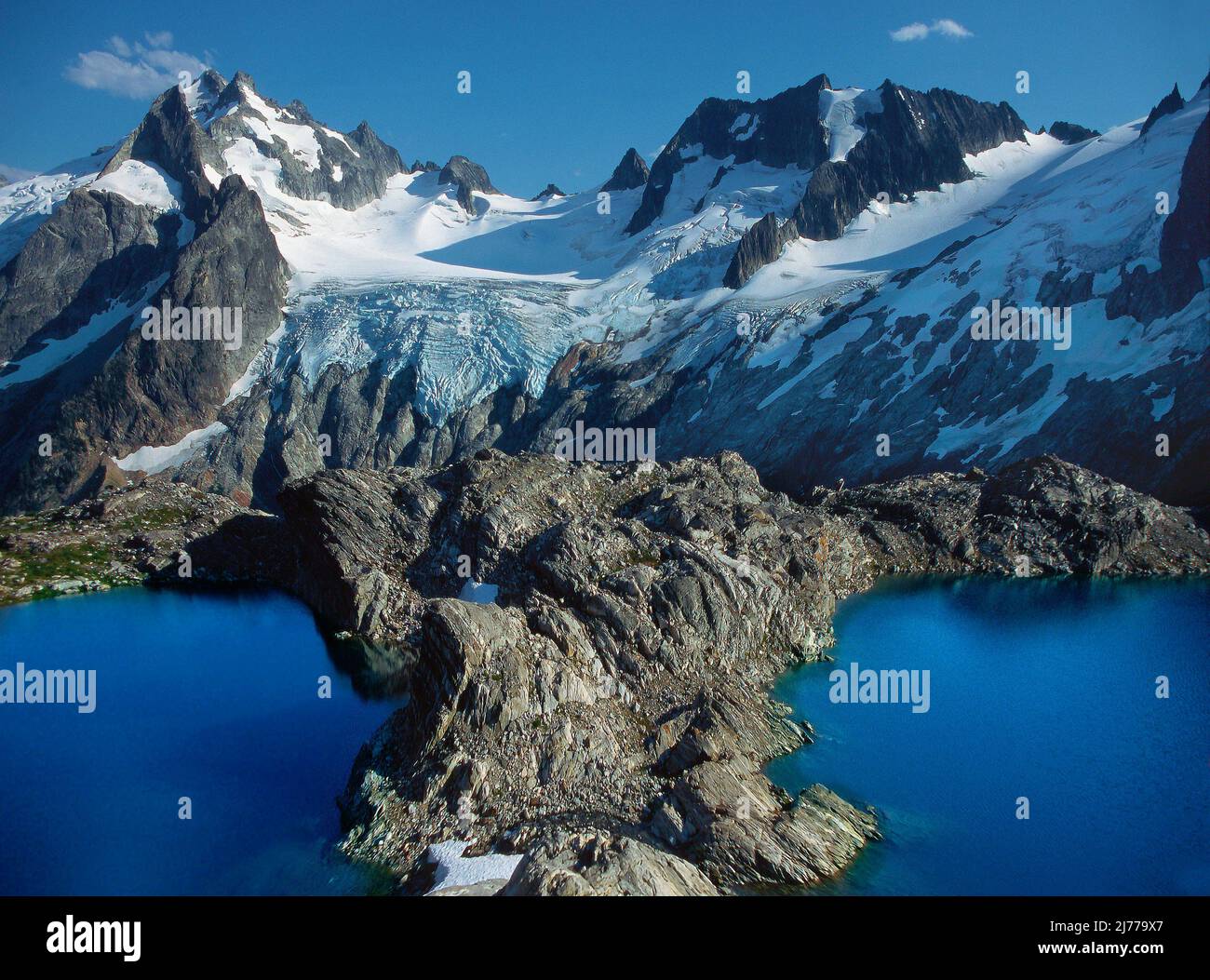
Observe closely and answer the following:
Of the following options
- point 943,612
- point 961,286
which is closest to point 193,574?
point 943,612

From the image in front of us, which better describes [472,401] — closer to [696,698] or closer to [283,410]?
[283,410]

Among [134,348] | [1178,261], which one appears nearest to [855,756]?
[1178,261]

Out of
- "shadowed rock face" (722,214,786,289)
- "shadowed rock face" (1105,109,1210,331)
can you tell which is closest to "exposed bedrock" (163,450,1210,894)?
"shadowed rock face" (1105,109,1210,331)

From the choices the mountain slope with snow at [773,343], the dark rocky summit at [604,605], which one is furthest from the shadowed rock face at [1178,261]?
the dark rocky summit at [604,605]
